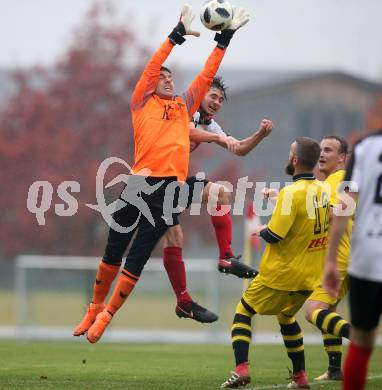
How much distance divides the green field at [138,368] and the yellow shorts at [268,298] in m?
0.69

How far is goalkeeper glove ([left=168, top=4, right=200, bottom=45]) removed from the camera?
10109mm

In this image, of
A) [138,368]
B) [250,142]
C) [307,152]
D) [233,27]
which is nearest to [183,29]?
[233,27]

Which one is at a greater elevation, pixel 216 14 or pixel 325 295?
pixel 216 14

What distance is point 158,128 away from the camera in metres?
10.1

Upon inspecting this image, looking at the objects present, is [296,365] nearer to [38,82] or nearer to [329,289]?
[329,289]

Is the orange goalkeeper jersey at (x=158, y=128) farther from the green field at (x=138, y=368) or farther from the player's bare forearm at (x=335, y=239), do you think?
the player's bare forearm at (x=335, y=239)

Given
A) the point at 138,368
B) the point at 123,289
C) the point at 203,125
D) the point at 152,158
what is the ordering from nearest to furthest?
the point at 152,158, the point at 123,289, the point at 203,125, the point at 138,368

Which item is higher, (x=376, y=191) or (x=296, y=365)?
(x=376, y=191)

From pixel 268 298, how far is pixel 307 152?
1.34 metres

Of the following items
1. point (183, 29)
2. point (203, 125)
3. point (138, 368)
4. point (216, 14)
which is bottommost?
point (138, 368)

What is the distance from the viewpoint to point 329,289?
6.79m

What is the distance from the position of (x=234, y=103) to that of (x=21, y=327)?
1756 centimetres

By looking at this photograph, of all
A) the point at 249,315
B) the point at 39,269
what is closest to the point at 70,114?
the point at 39,269

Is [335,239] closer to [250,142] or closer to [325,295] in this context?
[250,142]
